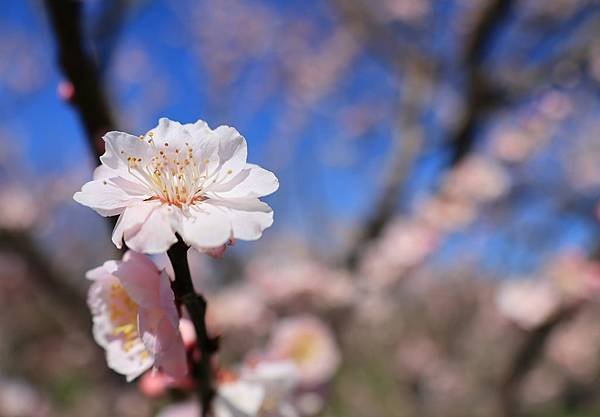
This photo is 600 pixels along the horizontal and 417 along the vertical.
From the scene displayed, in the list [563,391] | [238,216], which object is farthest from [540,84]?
[563,391]

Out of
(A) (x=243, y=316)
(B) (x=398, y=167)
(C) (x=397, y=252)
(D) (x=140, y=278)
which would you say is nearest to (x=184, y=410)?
(D) (x=140, y=278)

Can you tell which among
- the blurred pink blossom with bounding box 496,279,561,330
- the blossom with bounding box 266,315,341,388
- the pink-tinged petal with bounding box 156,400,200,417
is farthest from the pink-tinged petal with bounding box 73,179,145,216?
the blurred pink blossom with bounding box 496,279,561,330

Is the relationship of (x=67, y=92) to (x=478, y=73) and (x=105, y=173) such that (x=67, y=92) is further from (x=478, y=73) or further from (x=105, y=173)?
(x=478, y=73)

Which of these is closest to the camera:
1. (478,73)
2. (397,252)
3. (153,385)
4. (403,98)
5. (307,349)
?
(153,385)

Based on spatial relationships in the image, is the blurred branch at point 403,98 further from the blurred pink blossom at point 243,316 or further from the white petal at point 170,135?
the white petal at point 170,135

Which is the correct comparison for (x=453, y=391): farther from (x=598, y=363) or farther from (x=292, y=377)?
(x=292, y=377)

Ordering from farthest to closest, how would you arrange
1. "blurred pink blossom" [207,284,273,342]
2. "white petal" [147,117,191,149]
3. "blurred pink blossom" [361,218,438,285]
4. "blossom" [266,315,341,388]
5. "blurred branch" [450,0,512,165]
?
"blurred pink blossom" [361,218,438,285] < "blurred branch" [450,0,512,165] < "blurred pink blossom" [207,284,273,342] < "blossom" [266,315,341,388] < "white petal" [147,117,191,149]

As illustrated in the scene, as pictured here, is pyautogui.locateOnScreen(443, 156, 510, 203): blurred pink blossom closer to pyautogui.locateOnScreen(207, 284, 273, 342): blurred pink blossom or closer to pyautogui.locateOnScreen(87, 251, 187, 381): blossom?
pyautogui.locateOnScreen(207, 284, 273, 342): blurred pink blossom
